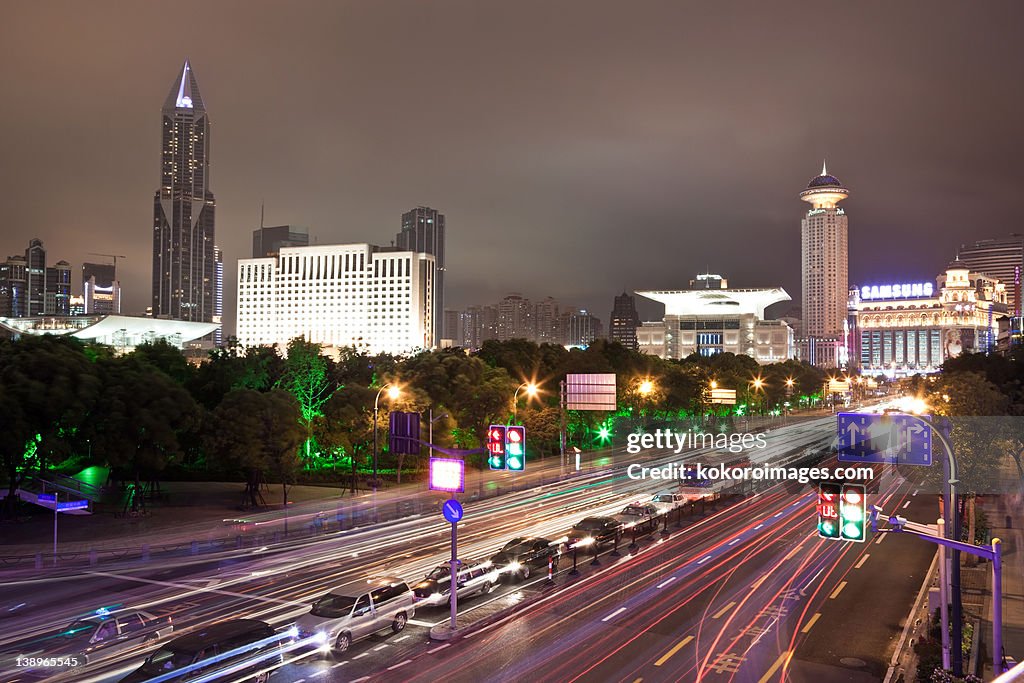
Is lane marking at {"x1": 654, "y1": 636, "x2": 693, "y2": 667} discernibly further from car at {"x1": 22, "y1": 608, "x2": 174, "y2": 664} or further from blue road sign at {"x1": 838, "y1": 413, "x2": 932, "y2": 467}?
car at {"x1": 22, "y1": 608, "x2": 174, "y2": 664}

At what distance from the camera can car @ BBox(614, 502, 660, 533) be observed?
30953mm

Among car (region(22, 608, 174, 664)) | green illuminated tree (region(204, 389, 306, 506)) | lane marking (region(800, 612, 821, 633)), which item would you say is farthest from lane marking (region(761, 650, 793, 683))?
green illuminated tree (region(204, 389, 306, 506))

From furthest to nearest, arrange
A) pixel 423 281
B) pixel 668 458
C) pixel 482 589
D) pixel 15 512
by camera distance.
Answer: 1. pixel 423 281
2. pixel 668 458
3. pixel 15 512
4. pixel 482 589

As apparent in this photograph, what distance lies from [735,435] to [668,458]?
6.13 metres

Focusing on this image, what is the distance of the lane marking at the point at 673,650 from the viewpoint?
1675 cm

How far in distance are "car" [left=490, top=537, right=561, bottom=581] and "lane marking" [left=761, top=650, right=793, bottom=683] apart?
27.3 ft

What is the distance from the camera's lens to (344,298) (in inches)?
7608

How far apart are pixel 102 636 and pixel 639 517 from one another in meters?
20.9

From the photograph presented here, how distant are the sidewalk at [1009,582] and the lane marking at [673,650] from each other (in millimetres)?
6385

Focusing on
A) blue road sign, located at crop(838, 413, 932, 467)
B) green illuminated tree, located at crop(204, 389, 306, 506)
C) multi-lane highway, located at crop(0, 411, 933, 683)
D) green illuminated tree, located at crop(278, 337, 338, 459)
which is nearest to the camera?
multi-lane highway, located at crop(0, 411, 933, 683)

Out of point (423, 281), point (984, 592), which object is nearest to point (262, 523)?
point (984, 592)

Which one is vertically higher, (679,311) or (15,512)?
(679,311)

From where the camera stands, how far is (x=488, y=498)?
4019cm

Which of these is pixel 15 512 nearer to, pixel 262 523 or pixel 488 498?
pixel 262 523
